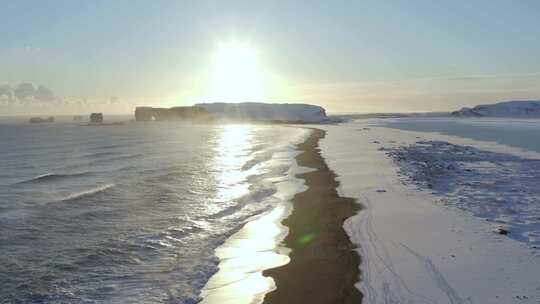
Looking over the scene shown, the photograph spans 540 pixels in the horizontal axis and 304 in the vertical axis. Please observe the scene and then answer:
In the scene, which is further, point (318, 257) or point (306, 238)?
point (306, 238)

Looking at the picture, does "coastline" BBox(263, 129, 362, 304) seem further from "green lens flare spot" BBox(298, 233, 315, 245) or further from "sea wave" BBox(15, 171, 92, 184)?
"sea wave" BBox(15, 171, 92, 184)

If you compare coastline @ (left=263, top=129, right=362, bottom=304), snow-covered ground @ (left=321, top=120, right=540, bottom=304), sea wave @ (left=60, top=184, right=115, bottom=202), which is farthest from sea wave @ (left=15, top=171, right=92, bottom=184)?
snow-covered ground @ (left=321, top=120, right=540, bottom=304)

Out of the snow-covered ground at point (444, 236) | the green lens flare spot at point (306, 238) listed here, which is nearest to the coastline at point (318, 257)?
the green lens flare spot at point (306, 238)

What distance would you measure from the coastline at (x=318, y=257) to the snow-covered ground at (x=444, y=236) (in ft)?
A: 1.30

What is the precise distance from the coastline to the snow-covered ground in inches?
15.6

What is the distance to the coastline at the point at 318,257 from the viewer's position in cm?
991

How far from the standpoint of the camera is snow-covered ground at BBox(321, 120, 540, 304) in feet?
31.9

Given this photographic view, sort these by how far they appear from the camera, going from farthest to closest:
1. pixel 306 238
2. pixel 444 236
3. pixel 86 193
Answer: pixel 86 193, pixel 306 238, pixel 444 236

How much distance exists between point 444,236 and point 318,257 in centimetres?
408

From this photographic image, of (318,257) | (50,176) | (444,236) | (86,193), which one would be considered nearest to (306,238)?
(318,257)

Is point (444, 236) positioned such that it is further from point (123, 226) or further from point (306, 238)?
point (123, 226)

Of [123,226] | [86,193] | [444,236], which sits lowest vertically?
[123,226]

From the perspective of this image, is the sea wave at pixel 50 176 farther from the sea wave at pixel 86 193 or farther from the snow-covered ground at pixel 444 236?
the snow-covered ground at pixel 444 236

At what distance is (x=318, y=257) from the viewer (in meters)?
12.5
